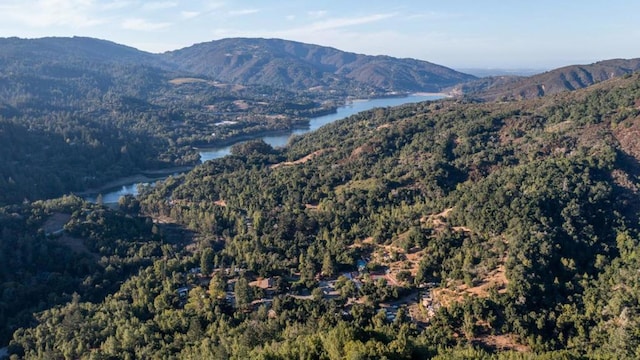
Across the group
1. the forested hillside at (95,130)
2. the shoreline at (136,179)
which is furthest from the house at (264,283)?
the shoreline at (136,179)

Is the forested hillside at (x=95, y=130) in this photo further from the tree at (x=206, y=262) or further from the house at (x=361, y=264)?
the house at (x=361, y=264)

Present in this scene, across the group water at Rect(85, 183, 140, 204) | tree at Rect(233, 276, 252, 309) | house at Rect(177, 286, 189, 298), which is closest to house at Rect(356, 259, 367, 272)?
tree at Rect(233, 276, 252, 309)

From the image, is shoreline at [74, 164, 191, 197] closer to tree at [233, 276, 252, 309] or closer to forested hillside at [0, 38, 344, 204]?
forested hillside at [0, 38, 344, 204]

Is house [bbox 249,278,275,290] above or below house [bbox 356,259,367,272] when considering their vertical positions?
below

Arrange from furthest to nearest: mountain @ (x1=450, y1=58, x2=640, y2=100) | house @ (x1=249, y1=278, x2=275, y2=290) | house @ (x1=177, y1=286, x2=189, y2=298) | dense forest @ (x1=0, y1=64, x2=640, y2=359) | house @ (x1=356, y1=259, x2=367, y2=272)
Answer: mountain @ (x1=450, y1=58, x2=640, y2=100) → house @ (x1=356, y1=259, x2=367, y2=272) → house @ (x1=249, y1=278, x2=275, y2=290) → house @ (x1=177, y1=286, x2=189, y2=298) → dense forest @ (x1=0, y1=64, x2=640, y2=359)

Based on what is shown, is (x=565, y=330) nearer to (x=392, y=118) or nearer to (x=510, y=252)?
(x=510, y=252)

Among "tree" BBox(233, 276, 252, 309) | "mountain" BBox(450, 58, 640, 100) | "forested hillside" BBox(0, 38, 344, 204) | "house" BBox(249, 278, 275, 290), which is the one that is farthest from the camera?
"mountain" BBox(450, 58, 640, 100)

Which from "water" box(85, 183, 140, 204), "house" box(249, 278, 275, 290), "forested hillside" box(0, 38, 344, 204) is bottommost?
"water" box(85, 183, 140, 204)

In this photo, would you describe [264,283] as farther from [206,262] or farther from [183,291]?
[206,262]

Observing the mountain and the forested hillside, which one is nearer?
the forested hillside
